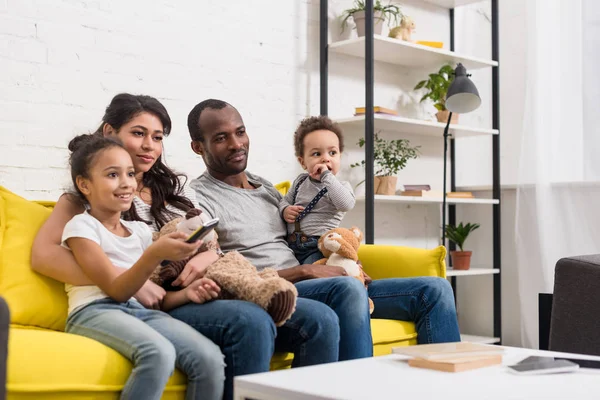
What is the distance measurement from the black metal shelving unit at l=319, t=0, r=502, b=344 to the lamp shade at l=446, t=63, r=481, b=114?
0.37 metres

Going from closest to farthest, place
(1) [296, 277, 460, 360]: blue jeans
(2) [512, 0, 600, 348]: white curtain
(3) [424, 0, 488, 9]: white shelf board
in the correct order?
(1) [296, 277, 460, 360]: blue jeans → (2) [512, 0, 600, 348]: white curtain → (3) [424, 0, 488, 9]: white shelf board

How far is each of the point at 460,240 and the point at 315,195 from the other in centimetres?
164

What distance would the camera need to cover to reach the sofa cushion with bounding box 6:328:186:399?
4.83ft

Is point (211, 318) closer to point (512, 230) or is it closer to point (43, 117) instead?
point (43, 117)

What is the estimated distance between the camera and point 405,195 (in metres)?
3.60

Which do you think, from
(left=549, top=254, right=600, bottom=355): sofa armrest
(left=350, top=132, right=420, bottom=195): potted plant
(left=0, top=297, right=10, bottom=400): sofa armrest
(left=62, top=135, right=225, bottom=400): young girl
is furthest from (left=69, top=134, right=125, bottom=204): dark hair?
(left=350, top=132, right=420, bottom=195): potted plant

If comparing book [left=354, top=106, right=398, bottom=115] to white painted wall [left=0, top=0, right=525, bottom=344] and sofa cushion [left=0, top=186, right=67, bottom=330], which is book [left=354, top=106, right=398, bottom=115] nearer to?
white painted wall [left=0, top=0, right=525, bottom=344]

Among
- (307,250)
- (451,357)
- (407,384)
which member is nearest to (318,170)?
(307,250)

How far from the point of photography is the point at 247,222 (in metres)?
2.30

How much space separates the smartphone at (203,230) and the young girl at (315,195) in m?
0.80

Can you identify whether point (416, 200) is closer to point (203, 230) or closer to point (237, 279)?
point (237, 279)

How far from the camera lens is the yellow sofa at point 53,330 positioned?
1494mm

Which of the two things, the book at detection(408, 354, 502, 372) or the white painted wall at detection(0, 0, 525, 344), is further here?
the white painted wall at detection(0, 0, 525, 344)

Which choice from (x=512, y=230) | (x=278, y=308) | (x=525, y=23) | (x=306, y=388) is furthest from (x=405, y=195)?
(x=306, y=388)
